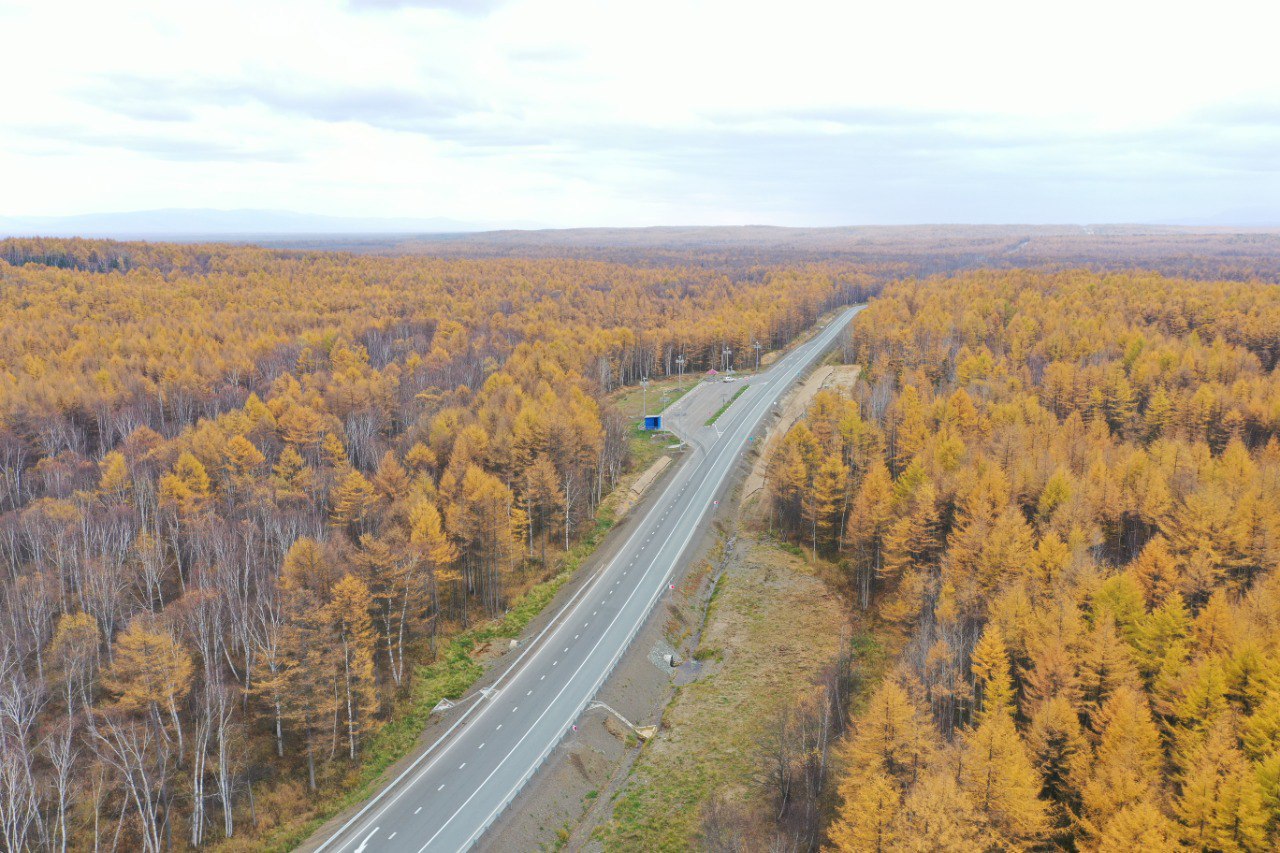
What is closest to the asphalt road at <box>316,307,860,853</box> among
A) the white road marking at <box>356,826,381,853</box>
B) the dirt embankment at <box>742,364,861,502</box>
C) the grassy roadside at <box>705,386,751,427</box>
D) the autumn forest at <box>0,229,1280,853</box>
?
the white road marking at <box>356,826,381,853</box>

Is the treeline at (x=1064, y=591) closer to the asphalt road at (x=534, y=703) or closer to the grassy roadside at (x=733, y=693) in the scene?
the grassy roadside at (x=733, y=693)

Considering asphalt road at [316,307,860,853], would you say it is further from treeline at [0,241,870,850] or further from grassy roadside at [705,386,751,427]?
grassy roadside at [705,386,751,427]

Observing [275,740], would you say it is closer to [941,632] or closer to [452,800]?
[452,800]

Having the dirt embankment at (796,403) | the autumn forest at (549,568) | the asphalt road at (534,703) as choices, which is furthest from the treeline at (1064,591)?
the asphalt road at (534,703)

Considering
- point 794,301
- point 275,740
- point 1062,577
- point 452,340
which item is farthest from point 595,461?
point 794,301

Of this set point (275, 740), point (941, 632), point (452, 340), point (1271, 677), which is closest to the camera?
point (1271, 677)

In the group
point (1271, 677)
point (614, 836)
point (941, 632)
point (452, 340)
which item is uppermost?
point (452, 340)
